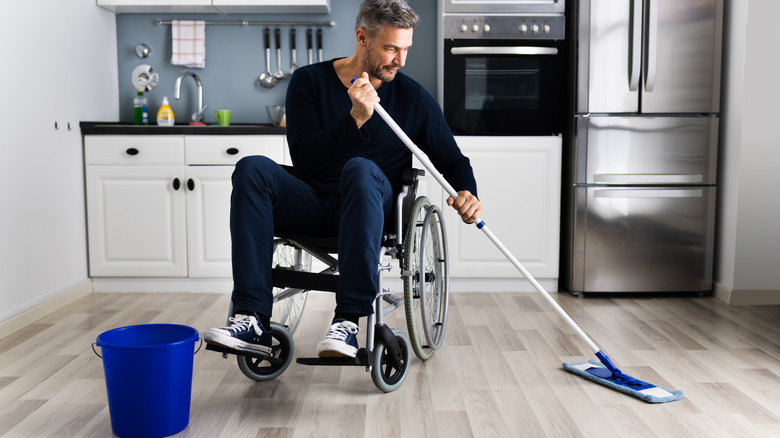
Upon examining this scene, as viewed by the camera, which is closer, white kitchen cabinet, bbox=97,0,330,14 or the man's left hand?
the man's left hand

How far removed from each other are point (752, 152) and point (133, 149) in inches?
104

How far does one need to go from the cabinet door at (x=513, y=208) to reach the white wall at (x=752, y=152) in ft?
2.40

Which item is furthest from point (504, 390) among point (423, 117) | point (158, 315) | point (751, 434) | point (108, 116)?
point (108, 116)

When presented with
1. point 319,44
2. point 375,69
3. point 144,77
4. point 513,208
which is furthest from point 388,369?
point 144,77

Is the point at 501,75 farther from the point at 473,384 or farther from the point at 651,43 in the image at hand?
the point at 473,384

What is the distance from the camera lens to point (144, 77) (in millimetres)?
3791

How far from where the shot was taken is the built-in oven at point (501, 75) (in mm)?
3324

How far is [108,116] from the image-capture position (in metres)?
3.67

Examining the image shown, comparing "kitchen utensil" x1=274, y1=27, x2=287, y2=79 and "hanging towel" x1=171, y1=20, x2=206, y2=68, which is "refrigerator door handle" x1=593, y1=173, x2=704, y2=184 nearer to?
A: "kitchen utensil" x1=274, y1=27, x2=287, y2=79

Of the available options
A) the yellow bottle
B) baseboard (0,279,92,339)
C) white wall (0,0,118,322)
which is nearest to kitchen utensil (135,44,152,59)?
white wall (0,0,118,322)

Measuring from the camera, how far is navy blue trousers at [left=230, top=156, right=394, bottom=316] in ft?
6.06

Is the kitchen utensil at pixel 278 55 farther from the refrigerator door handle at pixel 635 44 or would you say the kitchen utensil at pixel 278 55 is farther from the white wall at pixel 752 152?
the white wall at pixel 752 152

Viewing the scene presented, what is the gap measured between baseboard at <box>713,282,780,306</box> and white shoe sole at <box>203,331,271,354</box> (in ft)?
7.36

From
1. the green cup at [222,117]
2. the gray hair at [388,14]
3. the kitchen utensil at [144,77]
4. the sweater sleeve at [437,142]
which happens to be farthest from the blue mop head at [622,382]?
the kitchen utensil at [144,77]
